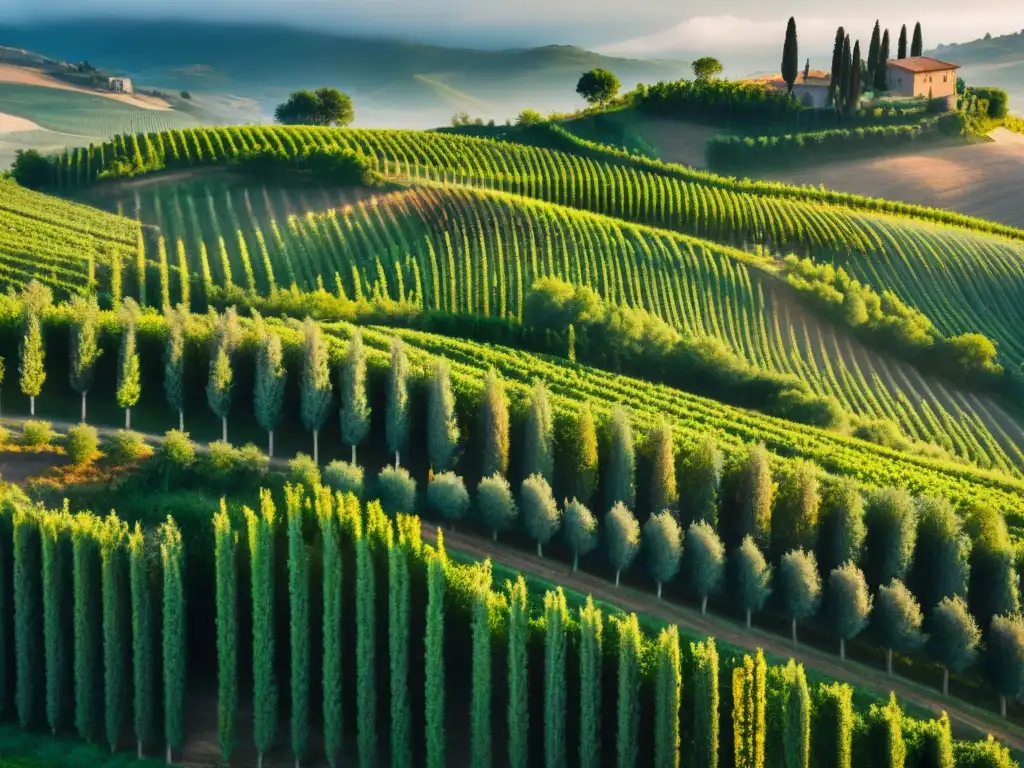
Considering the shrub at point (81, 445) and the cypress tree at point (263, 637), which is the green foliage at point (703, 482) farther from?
the shrub at point (81, 445)

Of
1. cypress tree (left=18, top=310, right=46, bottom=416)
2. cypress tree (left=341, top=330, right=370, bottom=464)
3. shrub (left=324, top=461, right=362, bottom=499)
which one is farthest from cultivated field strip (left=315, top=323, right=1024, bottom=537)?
cypress tree (left=18, top=310, right=46, bottom=416)

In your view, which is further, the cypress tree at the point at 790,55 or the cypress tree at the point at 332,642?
the cypress tree at the point at 790,55

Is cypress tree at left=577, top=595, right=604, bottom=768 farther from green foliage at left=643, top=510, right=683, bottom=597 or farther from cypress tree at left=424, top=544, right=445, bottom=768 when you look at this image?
green foliage at left=643, top=510, right=683, bottom=597

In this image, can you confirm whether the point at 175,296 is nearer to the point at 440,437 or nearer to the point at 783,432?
the point at 440,437

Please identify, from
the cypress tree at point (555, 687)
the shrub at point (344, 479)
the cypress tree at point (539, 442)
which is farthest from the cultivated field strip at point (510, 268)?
the cypress tree at point (555, 687)

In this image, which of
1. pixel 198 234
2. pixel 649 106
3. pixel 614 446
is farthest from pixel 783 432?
pixel 649 106

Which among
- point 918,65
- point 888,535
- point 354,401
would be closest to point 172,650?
point 354,401
